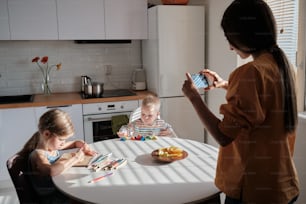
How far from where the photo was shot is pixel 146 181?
150 centimetres

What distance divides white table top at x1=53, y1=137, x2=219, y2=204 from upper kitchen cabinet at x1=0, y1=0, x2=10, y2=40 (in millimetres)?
1932

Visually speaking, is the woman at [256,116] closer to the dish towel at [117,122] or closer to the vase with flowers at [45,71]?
the dish towel at [117,122]

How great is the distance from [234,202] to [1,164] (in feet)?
8.43

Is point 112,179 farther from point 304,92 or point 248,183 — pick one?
point 304,92

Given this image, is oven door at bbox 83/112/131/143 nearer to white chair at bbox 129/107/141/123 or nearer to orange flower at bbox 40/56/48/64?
white chair at bbox 129/107/141/123

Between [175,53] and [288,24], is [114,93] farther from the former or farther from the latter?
[288,24]

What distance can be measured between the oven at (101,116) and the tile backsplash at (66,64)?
2.10 feet

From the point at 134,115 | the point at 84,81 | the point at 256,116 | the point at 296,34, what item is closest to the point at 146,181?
the point at 256,116

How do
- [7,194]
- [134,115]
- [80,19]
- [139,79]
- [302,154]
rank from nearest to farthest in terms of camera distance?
[302,154] → [134,115] → [7,194] → [80,19] → [139,79]

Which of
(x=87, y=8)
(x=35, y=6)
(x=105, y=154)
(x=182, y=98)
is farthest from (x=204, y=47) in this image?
(x=105, y=154)

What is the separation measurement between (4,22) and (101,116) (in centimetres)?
131

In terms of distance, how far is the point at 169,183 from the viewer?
1476 mm

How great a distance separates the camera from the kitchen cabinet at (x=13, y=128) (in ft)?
9.68

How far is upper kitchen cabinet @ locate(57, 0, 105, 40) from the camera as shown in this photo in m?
3.22
